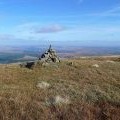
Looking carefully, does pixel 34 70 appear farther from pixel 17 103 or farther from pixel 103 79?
pixel 17 103

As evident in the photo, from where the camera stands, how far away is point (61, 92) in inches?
872

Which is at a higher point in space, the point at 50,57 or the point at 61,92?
the point at 50,57

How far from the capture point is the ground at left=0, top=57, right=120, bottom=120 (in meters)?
12.8

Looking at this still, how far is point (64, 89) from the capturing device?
23.2 meters

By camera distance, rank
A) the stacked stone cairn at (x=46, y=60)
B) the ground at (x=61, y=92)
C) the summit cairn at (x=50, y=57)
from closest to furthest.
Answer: the ground at (x=61, y=92) → the stacked stone cairn at (x=46, y=60) → the summit cairn at (x=50, y=57)

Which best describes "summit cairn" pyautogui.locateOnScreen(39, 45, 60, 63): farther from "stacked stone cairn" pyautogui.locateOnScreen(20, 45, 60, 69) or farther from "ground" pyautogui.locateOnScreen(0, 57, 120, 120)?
"ground" pyautogui.locateOnScreen(0, 57, 120, 120)

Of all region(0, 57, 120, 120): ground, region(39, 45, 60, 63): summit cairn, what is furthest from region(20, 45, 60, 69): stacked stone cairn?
region(0, 57, 120, 120): ground

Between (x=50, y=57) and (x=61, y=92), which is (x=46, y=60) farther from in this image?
(x=61, y=92)

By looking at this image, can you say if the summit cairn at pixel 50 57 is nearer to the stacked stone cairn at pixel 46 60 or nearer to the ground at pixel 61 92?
the stacked stone cairn at pixel 46 60

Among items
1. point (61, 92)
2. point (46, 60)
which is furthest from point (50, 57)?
point (61, 92)

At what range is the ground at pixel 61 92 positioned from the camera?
12.8 metres

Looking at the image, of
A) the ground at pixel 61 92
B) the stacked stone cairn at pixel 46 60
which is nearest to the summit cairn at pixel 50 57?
the stacked stone cairn at pixel 46 60

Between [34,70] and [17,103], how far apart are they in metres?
15.8

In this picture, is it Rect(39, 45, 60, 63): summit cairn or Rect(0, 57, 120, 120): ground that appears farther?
Rect(39, 45, 60, 63): summit cairn
